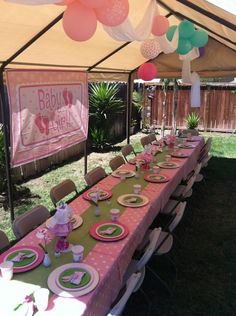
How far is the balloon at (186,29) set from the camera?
438 centimetres

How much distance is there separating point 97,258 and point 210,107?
11511mm

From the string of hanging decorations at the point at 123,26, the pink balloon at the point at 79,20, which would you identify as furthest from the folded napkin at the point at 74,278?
the pink balloon at the point at 79,20

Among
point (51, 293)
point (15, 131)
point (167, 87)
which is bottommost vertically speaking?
point (51, 293)

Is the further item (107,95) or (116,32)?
(107,95)

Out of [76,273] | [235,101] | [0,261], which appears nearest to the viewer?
[76,273]

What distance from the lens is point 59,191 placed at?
3.94 metres

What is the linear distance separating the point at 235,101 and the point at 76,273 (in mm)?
11820

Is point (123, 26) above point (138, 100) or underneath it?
above

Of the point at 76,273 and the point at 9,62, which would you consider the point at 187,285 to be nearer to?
the point at 76,273

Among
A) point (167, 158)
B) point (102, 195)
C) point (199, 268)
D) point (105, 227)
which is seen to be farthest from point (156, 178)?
point (105, 227)

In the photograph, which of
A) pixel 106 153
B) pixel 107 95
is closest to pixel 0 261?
pixel 106 153

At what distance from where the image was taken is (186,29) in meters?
4.38

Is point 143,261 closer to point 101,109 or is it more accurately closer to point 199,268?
point 199,268

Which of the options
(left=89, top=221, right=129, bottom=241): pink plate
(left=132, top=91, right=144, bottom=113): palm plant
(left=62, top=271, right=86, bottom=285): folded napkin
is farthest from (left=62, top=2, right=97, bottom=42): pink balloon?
(left=132, top=91, right=144, bottom=113): palm plant
